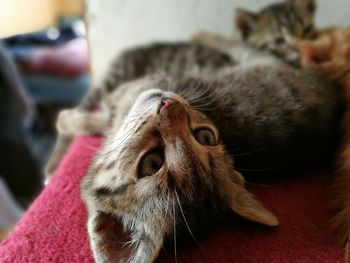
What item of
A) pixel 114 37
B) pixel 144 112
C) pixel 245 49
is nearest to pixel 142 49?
pixel 114 37

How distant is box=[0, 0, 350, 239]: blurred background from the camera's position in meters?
1.66

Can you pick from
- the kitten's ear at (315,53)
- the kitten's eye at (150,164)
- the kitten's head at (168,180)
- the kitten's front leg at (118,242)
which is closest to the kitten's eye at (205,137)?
the kitten's head at (168,180)

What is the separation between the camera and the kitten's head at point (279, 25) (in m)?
1.55

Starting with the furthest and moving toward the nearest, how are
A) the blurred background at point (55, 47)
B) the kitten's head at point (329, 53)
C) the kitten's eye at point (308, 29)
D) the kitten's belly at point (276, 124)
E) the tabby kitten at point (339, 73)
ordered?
the blurred background at point (55, 47), the kitten's eye at point (308, 29), the kitten's head at point (329, 53), the kitten's belly at point (276, 124), the tabby kitten at point (339, 73)

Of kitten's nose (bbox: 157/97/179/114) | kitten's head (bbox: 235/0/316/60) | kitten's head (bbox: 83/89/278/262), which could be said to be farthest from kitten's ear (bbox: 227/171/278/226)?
kitten's head (bbox: 235/0/316/60)

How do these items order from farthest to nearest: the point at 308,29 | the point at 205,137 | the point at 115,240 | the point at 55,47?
1. the point at 55,47
2. the point at 308,29
3. the point at 205,137
4. the point at 115,240

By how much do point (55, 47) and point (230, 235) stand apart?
2.76m

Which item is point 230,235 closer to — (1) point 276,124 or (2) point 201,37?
(1) point 276,124

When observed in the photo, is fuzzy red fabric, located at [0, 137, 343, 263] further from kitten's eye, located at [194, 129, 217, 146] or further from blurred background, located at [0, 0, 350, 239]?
blurred background, located at [0, 0, 350, 239]

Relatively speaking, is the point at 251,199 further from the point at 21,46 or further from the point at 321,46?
the point at 21,46

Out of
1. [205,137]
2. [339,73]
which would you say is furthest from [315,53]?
[205,137]

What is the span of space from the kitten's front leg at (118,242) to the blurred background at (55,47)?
866 mm

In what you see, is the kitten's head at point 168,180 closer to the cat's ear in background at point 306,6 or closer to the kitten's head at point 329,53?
the kitten's head at point 329,53

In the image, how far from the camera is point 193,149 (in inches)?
37.0
